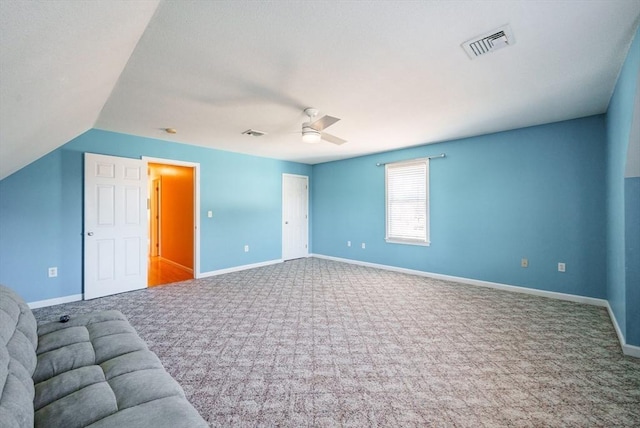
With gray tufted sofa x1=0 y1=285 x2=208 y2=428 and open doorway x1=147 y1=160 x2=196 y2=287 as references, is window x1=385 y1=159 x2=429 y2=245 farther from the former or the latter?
gray tufted sofa x1=0 y1=285 x2=208 y2=428

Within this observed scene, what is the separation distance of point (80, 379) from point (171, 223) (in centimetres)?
567

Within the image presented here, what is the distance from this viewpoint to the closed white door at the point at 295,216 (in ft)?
21.7

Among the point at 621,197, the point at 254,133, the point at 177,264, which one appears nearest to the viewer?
the point at 621,197

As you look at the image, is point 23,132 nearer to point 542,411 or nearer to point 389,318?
point 389,318

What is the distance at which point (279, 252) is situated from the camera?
6.44 metres

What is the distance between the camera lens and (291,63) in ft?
7.50

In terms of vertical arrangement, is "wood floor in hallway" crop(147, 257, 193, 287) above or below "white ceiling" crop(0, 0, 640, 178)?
below

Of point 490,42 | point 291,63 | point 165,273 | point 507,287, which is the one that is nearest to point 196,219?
point 165,273

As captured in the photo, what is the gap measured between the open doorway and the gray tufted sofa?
3318 millimetres

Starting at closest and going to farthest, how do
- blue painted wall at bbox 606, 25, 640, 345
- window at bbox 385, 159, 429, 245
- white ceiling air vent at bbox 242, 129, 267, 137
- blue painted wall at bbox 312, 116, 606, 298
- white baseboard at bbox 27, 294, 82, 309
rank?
blue painted wall at bbox 606, 25, 640, 345
white baseboard at bbox 27, 294, 82, 309
blue painted wall at bbox 312, 116, 606, 298
white ceiling air vent at bbox 242, 129, 267, 137
window at bbox 385, 159, 429, 245

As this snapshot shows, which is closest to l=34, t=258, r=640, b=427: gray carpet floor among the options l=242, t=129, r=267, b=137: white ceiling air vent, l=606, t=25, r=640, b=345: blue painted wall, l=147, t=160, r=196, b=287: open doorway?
l=606, t=25, r=640, b=345: blue painted wall

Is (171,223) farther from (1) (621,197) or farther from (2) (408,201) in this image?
(1) (621,197)

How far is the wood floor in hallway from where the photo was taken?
4875mm

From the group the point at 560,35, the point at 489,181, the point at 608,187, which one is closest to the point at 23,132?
the point at 560,35
